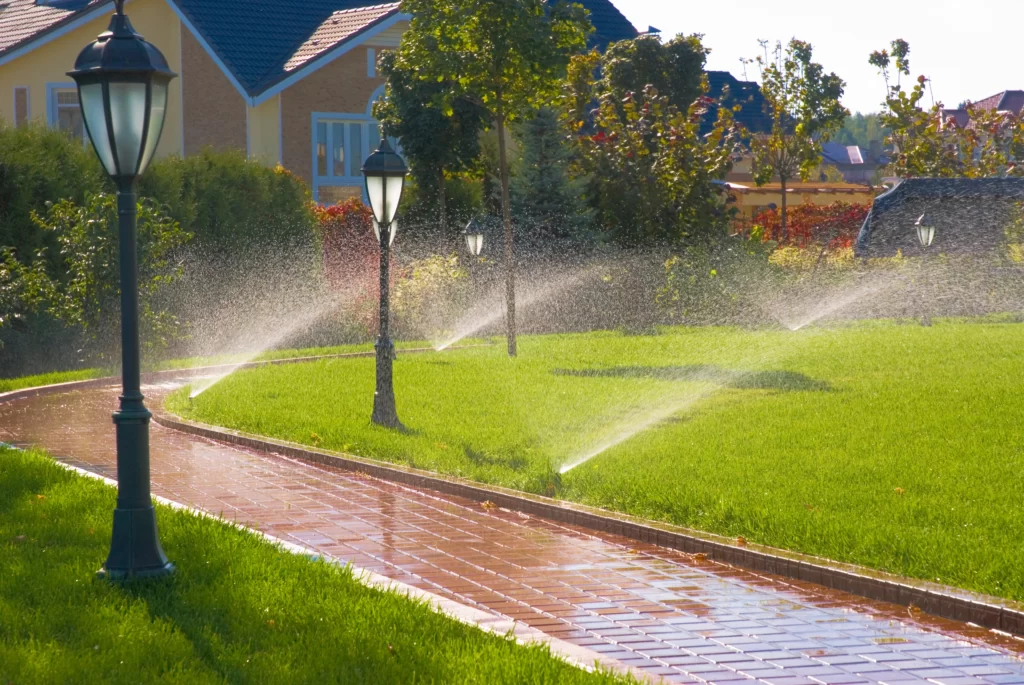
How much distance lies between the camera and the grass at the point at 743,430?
26.5 feet

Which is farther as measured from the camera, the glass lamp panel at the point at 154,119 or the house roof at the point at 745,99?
the house roof at the point at 745,99

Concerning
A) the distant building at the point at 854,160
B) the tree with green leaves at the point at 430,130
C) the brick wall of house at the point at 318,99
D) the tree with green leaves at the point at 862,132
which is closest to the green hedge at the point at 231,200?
the tree with green leaves at the point at 430,130

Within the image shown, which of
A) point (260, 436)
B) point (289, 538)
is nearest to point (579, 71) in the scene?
point (260, 436)

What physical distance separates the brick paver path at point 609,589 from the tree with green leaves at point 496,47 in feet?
33.4

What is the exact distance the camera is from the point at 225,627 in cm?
616

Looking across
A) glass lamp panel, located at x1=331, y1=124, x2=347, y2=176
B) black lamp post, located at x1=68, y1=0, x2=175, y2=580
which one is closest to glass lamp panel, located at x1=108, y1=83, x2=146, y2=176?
black lamp post, located at x1=68, y1=0, x2=175, y2=580

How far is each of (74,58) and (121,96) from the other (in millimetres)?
28895

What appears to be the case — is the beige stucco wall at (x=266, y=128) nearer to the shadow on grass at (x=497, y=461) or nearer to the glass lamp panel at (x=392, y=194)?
the glass lamp panel at (x=392, y=194)

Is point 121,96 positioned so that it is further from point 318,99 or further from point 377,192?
point 318,99

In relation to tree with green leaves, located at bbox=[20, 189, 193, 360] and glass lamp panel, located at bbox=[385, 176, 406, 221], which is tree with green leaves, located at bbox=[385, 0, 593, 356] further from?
glass lamp panel, located at bbox=[385, 176, 406, 221]

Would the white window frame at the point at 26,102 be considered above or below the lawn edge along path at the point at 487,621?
above

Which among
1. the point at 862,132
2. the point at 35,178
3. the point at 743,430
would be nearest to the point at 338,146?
the point at 35,178

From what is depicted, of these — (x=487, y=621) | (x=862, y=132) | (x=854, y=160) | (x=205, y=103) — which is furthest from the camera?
(x=862, y=132)

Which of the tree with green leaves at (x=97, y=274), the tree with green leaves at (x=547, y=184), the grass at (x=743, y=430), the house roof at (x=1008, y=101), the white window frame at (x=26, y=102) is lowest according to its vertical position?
the grass at (x=743, y=430)
